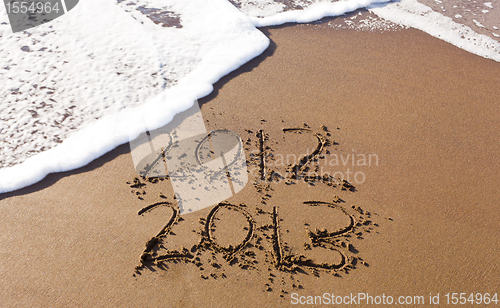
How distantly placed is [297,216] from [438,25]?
3971mm

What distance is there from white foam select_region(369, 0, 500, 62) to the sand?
953 mm

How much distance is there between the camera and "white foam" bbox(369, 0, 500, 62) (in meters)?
4.17

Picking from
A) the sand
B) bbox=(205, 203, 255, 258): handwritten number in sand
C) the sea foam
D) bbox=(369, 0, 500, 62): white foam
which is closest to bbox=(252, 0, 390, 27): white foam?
the sea foam

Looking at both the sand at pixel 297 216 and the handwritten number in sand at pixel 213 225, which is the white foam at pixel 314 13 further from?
the handwritten number in sand at pixel 213 225

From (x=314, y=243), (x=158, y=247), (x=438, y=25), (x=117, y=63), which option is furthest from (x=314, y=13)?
(x=158, y=247)

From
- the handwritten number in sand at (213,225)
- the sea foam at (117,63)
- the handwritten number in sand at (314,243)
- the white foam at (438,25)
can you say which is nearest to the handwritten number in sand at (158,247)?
the handwritten number in sand at (213,225)

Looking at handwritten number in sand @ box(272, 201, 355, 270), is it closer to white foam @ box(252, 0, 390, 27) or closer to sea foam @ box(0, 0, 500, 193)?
sea foam @ box(0, 0, 500, 193)

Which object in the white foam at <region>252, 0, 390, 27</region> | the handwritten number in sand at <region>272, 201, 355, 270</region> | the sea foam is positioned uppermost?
the white foam at <region>252, 0, 390, 27</region>

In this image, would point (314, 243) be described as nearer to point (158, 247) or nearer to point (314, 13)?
point (158, 247)

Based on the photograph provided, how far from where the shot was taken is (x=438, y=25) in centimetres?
459

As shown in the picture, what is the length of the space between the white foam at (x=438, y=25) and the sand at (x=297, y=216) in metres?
0.95

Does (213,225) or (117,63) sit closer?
(213,225)

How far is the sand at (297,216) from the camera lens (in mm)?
2113

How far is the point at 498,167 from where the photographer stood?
9.20ft
